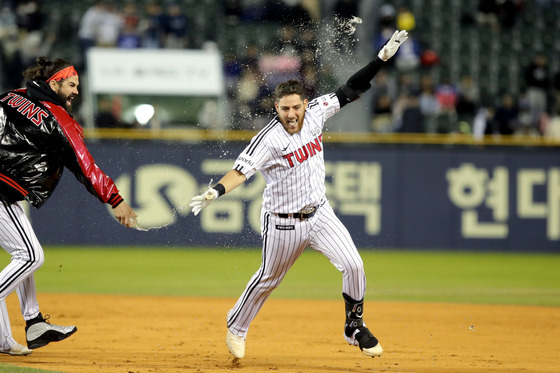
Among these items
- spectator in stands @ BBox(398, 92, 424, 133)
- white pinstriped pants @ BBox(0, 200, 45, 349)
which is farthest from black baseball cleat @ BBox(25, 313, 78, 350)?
spectator in stands @ BBox(398, 92, 424, 133)

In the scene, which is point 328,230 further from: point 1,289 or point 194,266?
point 194,266

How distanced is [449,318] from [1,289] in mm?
4976

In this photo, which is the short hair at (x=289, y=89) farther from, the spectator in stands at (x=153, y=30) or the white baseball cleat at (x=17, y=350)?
the spectator in stands at (x=153, y=30)

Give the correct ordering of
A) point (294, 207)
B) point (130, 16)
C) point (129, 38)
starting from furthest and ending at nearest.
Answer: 1. point (130, 16)
2. point (129, 38)
3. point (294, 207)

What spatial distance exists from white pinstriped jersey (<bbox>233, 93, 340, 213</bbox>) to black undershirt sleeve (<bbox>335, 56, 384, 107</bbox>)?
539mm

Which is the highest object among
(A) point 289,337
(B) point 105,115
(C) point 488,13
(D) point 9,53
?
(C) point 488,13

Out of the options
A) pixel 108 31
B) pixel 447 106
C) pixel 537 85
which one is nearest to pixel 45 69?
pixel 108 31

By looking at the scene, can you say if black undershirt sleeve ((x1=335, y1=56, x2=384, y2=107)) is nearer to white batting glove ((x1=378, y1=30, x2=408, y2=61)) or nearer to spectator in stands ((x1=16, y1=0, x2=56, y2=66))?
white batting glove ((x1=378, y1=30, x2=408, y2=61))

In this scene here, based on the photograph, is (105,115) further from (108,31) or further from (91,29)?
(91,29)

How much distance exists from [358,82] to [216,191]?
5.30 feet

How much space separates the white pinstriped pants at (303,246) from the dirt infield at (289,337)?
24.6 inches

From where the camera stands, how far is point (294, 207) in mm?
6352

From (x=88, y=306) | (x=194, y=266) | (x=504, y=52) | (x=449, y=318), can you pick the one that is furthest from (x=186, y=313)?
(x=504, y=52)

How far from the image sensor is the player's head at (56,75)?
6.28 metres
